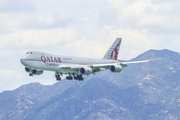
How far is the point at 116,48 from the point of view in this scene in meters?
128

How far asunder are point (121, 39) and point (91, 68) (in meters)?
26.9

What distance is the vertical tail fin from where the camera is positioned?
4934 inches

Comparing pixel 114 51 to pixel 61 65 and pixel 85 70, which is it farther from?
pixel 61 65

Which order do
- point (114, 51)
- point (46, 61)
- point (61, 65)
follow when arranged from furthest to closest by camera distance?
point (114, 51), point (61, 65), point (46, 61)

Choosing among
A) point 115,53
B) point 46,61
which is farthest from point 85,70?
point 115,53

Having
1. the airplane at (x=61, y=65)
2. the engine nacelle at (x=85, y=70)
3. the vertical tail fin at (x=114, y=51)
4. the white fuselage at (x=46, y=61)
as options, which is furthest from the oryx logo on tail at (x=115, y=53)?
the engine nacelle at (x=85, y=70)

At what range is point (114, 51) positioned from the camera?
12662cm

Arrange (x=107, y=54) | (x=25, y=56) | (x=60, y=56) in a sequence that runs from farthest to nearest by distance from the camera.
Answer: (x=107, y=54), (x=60, y=56), (x=25, y=56)

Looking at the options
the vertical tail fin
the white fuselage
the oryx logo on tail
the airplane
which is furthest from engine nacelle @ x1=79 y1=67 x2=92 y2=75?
the oryx logo on tail

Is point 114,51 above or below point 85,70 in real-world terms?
above

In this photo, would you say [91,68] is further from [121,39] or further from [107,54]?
[121,39]

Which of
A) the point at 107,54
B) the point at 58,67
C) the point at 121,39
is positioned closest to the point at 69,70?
the point at 58,67

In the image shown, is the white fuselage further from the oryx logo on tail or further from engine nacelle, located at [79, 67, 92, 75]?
the oryx logo on tail

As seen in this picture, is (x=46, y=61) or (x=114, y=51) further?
(x=114, y=51)
